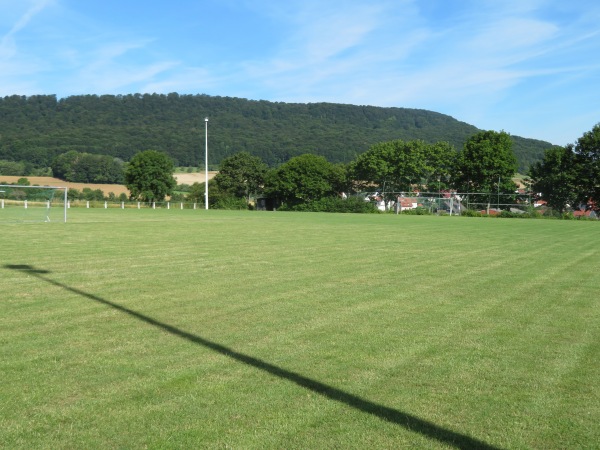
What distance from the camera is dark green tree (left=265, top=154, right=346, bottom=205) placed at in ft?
288

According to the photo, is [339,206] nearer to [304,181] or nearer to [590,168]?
[304,181]

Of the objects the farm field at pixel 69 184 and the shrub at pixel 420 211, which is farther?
the farm field at pixel 69 184

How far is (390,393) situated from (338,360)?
41.6 inches

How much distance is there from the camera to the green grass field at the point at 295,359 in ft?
13.8

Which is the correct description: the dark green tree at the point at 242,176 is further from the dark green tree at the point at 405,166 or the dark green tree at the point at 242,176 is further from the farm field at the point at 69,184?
the dark green tree at the point at 405,166

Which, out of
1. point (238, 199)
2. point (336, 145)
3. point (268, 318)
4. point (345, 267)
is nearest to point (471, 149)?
point (238, 199)

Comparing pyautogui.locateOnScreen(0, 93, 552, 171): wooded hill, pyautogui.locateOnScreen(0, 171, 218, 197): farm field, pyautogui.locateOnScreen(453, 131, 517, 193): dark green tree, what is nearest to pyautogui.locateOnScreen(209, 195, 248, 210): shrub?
pyautogui.locateOnScreen(0, 171, 218, 197): farm field

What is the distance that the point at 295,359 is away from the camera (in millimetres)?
5988

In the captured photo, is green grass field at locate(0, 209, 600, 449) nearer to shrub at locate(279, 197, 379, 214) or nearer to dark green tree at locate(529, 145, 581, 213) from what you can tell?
dark green tree at locate(529, 145, 581, 213)

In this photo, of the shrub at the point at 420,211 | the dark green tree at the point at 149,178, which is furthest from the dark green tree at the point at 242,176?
the shrub at the point at 420,211

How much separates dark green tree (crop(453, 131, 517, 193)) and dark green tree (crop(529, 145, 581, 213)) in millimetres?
4613

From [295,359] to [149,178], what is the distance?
83778 mm

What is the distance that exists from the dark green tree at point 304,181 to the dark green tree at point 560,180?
3008cm

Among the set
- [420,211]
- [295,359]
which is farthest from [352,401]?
[420,211]
